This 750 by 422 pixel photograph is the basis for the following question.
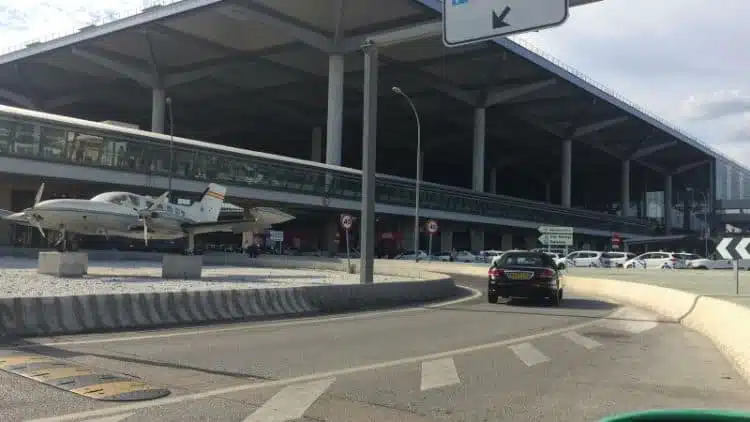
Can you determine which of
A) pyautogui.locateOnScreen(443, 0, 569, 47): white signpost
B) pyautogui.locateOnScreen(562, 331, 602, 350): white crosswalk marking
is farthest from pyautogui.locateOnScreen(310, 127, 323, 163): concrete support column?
pyautogui.locateOnScreen(443, 0, 569, 47): white signpost

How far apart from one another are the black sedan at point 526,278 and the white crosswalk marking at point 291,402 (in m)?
11.3

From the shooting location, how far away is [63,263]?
20797mm

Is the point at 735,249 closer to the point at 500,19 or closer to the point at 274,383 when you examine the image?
the point at 500,19

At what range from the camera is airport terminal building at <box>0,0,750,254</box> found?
48625 mm

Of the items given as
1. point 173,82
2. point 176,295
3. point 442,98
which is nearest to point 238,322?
point 176,295

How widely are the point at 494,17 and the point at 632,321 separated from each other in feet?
27.4

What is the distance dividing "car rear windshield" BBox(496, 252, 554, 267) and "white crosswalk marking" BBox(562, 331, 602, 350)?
18.4 feet

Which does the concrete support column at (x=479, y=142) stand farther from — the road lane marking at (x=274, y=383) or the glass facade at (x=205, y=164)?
the road lane marking at (x=274, y=383)

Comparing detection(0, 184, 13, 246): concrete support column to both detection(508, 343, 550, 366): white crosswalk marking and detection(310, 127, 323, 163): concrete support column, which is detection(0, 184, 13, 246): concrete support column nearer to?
detection(310, 127, 323, 163): concrete support column

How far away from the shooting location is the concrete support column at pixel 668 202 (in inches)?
4434

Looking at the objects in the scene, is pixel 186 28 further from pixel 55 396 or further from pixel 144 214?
pixel 55 396

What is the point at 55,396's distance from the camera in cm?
652

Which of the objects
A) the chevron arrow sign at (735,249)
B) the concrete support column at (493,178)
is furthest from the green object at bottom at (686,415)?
the concrete support column at (493,178)

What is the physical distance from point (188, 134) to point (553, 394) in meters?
87.5
